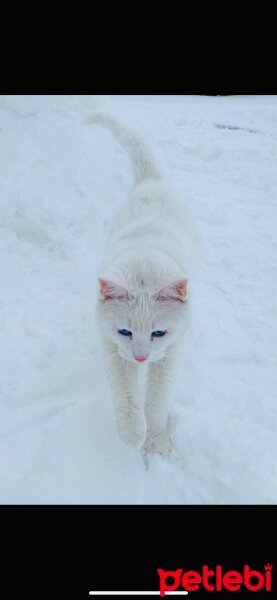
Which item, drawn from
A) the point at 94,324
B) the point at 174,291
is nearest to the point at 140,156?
the point at 94,324

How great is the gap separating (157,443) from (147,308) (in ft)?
2.62

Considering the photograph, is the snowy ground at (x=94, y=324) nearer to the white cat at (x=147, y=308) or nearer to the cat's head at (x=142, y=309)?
the white cat at (x=147, y=308)

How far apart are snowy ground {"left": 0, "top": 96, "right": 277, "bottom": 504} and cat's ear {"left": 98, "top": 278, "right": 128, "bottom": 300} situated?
858mm

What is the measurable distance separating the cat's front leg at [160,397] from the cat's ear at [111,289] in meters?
0.48

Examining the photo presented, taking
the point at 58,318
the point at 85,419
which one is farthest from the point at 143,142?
the point at 85,419

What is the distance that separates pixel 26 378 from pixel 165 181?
1.65 m

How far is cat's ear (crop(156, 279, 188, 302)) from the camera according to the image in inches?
78.7

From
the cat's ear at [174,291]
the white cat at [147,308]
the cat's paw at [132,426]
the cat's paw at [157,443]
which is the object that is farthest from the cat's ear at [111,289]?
the cat's paw at [157,443]

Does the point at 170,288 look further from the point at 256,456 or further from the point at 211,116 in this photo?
the point at 211,116

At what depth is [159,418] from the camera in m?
2.41

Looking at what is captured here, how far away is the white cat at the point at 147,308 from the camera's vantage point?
2008mm

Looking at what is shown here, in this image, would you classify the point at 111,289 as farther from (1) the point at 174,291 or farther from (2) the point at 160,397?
(2) the point at 160,397

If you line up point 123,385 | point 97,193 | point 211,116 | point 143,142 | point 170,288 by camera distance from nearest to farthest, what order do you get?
point 170,288, point 123,385, point 143,142, point 97,193, point 211,116

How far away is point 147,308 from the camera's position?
1.99 m
